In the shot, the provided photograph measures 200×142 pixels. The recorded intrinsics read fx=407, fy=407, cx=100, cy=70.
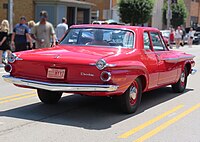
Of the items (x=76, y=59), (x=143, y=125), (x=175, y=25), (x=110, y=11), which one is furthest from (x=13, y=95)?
(x=175, y=25)

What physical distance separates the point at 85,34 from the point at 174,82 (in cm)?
256

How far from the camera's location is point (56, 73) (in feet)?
21.4

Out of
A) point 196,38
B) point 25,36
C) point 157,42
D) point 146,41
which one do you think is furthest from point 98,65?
point 196,38

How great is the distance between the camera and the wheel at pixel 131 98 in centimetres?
689

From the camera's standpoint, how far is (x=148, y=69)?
24.6 feet

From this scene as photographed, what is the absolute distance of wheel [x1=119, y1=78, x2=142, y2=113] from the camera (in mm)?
6891

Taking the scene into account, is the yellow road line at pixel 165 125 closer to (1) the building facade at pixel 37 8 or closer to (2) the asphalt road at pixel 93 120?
(2) the asphalt road at pixel 93 120

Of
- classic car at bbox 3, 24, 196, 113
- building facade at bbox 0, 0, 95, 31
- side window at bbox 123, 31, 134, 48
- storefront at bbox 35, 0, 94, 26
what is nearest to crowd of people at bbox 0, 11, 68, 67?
classic car at bbox 3, 24, 196, 113

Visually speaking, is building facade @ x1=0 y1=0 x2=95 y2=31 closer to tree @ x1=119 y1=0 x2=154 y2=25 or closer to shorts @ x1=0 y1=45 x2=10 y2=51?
tree @ x1=119 y1=0 x2=154 y2=25

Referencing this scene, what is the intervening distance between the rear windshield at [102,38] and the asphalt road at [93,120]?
1.20 m

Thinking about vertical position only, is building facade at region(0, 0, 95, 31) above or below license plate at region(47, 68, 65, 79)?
above

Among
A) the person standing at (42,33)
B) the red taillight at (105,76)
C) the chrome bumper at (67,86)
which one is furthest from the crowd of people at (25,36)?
the red taillight at (105,76)

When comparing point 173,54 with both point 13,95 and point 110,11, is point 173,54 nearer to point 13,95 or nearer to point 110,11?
point 13,95

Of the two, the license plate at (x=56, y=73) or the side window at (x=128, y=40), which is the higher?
the side window at (x=128, y=40)
